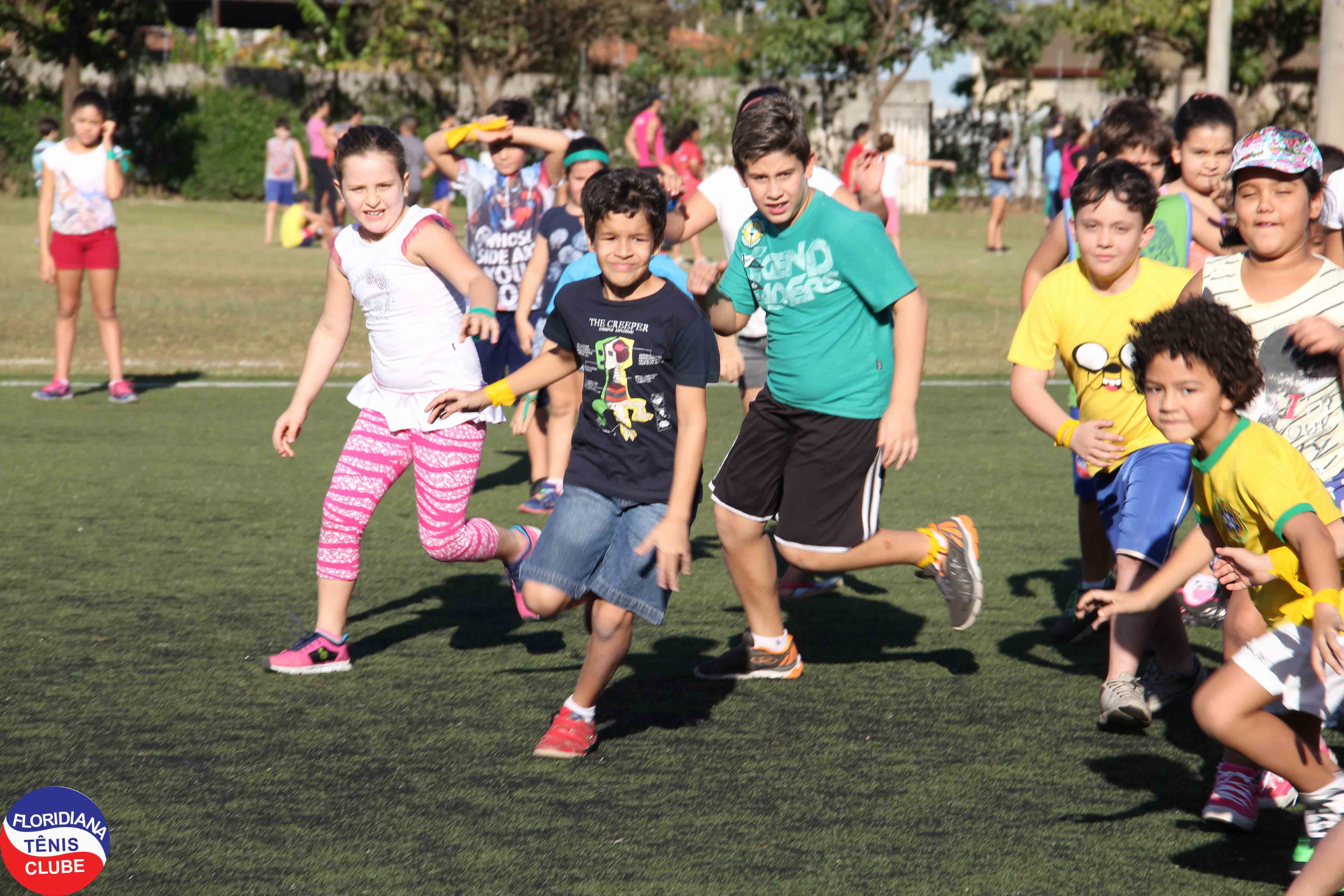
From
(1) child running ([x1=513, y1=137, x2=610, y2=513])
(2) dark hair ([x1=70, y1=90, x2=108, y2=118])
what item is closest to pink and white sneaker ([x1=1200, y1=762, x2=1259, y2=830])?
(1) child running ([x1=513, y1=137, x2=610, y2=513])

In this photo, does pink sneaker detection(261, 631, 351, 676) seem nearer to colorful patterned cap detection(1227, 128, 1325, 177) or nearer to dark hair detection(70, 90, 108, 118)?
colorful patterned cap detection(1227, 128, 1325, 177)

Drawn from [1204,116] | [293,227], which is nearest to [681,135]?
[293,227]

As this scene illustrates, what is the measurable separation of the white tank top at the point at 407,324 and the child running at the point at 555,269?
218cm

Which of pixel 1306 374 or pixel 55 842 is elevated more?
pixel 1306 374

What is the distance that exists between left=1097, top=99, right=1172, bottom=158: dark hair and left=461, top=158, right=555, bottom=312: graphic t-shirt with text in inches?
134

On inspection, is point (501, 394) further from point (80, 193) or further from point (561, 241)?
point (80, 193)

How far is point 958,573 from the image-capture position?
482cm

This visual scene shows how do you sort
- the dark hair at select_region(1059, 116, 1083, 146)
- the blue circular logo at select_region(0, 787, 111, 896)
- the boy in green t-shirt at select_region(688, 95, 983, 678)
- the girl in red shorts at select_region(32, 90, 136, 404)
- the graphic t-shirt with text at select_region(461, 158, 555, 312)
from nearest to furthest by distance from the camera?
the blue circular logo at select_region(0, 787, 111, 896)
the boy in green t-shirt at select_region(688, 95, 983, 678)
the graphic t-shirt with text at select_region(461, 158, 555, 312)
the girl in red shorts at select_region(32, 90, 136, 404)
the dark hair at select_region(1059, 116, 1083, 146)

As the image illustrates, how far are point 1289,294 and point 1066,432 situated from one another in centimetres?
71

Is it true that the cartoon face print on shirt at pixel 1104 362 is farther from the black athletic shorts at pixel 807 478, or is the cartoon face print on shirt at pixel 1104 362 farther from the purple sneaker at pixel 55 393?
the purple sneaker at pixel 55 393

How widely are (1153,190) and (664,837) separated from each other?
246 centimetres

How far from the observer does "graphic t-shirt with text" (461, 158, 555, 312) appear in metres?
7.88

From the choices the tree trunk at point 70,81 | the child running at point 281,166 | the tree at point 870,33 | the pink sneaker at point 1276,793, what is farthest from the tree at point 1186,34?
the pink sneaker at point 1276,793

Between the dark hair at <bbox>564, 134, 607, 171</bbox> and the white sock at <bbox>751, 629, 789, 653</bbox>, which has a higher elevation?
the dark hair at <bbox>564, 134, 607, 171</bbox>
